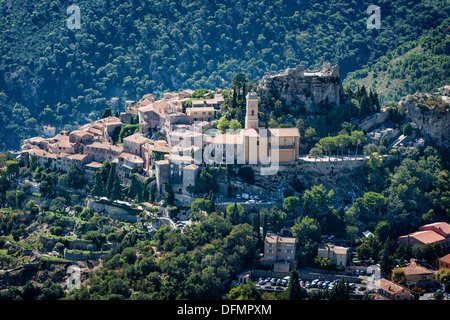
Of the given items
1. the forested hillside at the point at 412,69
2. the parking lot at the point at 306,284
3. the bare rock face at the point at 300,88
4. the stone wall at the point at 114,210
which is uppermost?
the forested hillside at the point at 412,69

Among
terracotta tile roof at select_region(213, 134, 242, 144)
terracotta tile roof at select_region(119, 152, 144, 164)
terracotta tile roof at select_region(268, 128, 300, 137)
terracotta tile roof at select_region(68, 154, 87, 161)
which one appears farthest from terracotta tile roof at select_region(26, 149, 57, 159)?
terracotta tile roof at select_region(268, 128, 300, 137)

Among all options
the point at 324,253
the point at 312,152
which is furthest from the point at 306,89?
the point at 324,253

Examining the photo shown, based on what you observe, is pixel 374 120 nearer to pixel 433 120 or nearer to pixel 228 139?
pixel 433 120

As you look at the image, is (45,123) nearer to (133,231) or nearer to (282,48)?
(282,48)

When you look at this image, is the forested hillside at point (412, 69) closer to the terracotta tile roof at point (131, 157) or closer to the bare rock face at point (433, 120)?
the bare rock face at point (433, 120)

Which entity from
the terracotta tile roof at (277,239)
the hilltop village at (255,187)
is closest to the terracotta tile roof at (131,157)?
the hilltop village at (255,187)

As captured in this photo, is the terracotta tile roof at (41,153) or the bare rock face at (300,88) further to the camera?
the bare rock face at (300,88)
